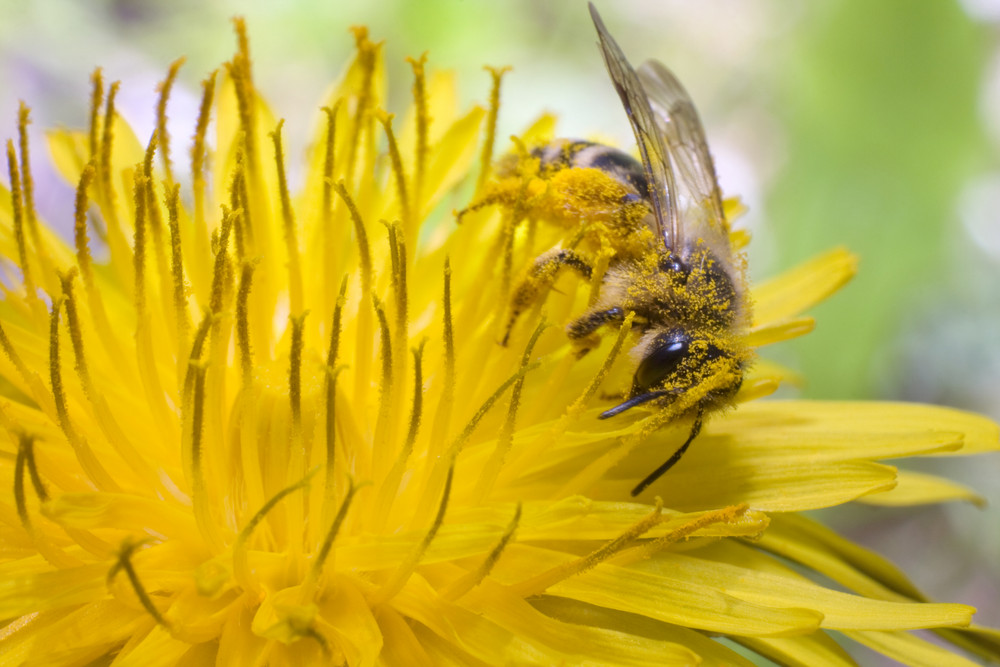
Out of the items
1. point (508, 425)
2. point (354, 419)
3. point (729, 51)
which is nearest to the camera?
point (508, 425)

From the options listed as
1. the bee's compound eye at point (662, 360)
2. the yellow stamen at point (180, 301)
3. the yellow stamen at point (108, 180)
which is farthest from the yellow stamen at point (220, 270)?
the bee's compound eye at point (662, 360)

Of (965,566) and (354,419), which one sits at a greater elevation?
(354,419)

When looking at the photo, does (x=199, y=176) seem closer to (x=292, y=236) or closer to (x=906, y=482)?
(x=292, y=236)

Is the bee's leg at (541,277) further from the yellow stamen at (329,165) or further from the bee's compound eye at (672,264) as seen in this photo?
the yellow stamen at (329,165)

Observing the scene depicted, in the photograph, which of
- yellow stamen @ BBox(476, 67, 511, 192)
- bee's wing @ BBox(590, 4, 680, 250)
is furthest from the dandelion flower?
bee's wing @ BBox(590, 4, 680, 250)

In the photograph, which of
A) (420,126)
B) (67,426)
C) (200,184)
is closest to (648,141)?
(420,126)

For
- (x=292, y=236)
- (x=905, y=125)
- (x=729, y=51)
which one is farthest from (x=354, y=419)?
(x=729, y=51)

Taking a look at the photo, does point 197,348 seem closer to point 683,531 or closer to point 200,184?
point 200,184
